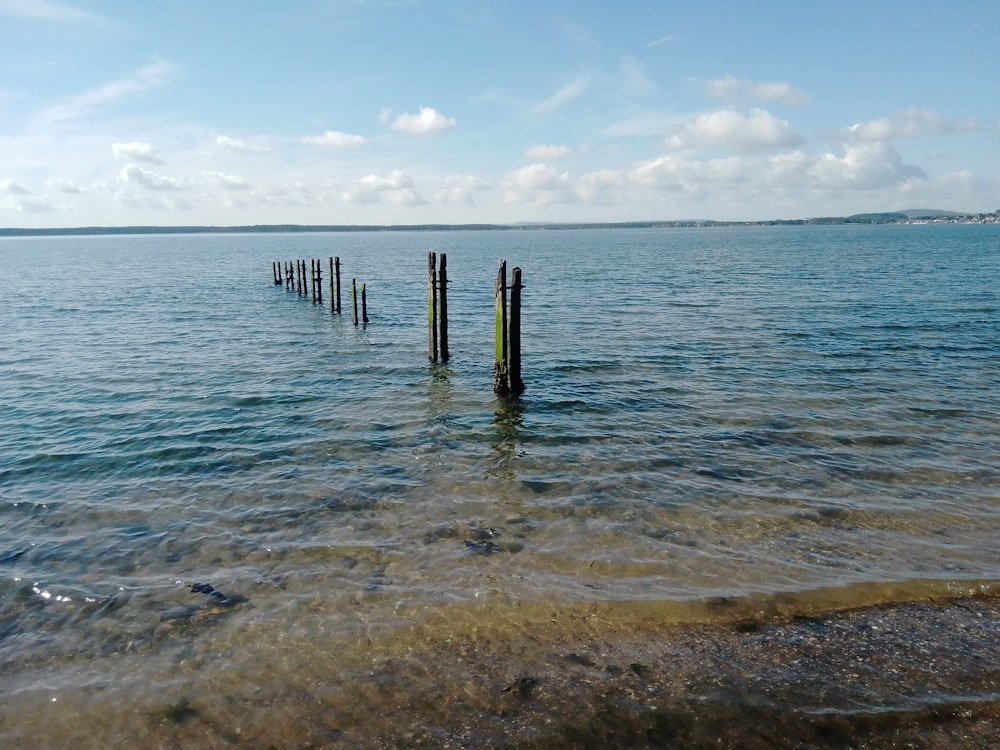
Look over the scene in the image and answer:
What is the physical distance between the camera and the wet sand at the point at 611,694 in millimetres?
6273

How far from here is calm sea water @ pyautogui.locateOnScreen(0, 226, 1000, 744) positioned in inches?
340

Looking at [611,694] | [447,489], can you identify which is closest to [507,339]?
[447,489]

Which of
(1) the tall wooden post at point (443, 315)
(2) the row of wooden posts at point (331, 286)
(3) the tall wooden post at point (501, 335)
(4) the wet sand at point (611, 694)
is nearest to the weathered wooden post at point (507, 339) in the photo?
(3) the tall wooden post at point (501, 335)

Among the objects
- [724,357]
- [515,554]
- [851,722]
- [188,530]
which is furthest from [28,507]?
[724,357]

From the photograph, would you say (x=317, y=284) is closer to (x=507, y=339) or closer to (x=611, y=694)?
(x=507, y=339)

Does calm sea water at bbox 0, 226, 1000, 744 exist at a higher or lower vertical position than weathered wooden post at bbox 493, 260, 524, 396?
lower

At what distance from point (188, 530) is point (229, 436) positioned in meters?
5.24

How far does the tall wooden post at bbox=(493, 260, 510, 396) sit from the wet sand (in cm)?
1160

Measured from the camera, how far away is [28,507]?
12180 mm

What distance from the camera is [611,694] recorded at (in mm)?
6840

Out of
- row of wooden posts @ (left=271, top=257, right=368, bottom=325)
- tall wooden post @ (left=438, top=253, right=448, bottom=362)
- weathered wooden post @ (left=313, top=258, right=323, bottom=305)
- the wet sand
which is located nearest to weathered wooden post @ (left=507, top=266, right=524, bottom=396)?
tall wooden post @ (left=438, top=253, right=448, bottom=362)

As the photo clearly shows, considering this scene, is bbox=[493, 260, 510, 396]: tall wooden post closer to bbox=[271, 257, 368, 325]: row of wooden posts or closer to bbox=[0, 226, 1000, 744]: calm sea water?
bbox=[0, 226, 1000, 744]: calm sea water

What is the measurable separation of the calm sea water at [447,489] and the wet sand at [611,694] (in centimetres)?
34

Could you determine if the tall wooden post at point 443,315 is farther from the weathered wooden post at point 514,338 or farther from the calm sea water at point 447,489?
the weathered wooden post at point 514,338
